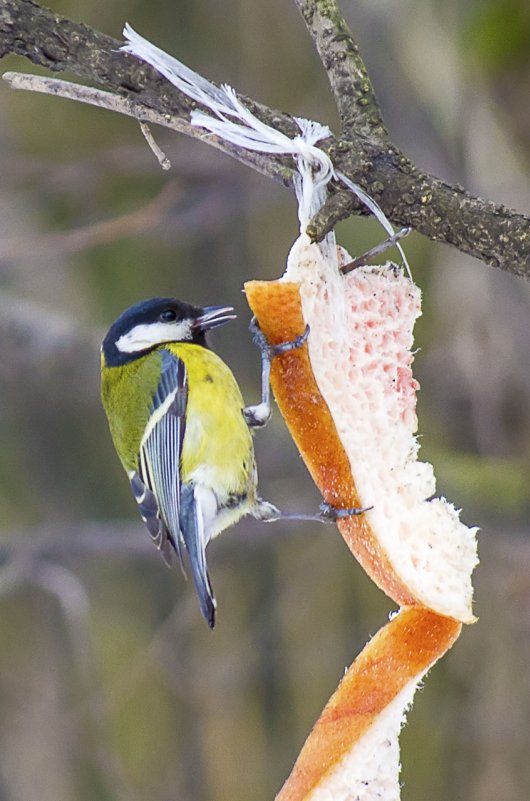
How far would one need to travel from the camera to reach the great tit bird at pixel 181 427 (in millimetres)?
2180

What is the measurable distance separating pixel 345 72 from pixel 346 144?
0.14 meters

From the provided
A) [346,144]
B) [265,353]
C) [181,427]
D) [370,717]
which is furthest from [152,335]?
[370,717]

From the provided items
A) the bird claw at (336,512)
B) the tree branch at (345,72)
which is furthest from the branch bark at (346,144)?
the bird claw at (336,512)

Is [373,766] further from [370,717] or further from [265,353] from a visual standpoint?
[265,353]

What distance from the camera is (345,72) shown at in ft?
5.30

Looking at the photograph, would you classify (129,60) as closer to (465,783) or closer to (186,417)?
(186,417)

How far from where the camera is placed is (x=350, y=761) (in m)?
1.46

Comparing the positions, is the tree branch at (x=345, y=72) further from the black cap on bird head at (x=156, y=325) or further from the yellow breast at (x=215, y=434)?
the yellow breast at (x=215, y=434)

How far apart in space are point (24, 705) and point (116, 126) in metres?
2.28

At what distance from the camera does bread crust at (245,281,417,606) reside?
1.58m

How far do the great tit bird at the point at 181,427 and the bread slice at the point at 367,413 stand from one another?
50cm

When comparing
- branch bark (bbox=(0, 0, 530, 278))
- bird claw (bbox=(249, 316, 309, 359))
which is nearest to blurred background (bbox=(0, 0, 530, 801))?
bird claw (bbox=(249, 316, 309, 359))

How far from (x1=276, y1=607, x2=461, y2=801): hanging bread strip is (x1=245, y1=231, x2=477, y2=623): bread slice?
0.04 meters

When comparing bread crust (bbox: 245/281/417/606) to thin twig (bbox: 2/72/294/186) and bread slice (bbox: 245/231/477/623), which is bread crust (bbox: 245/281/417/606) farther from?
thin twig (bbox: 2/72/294/186)
